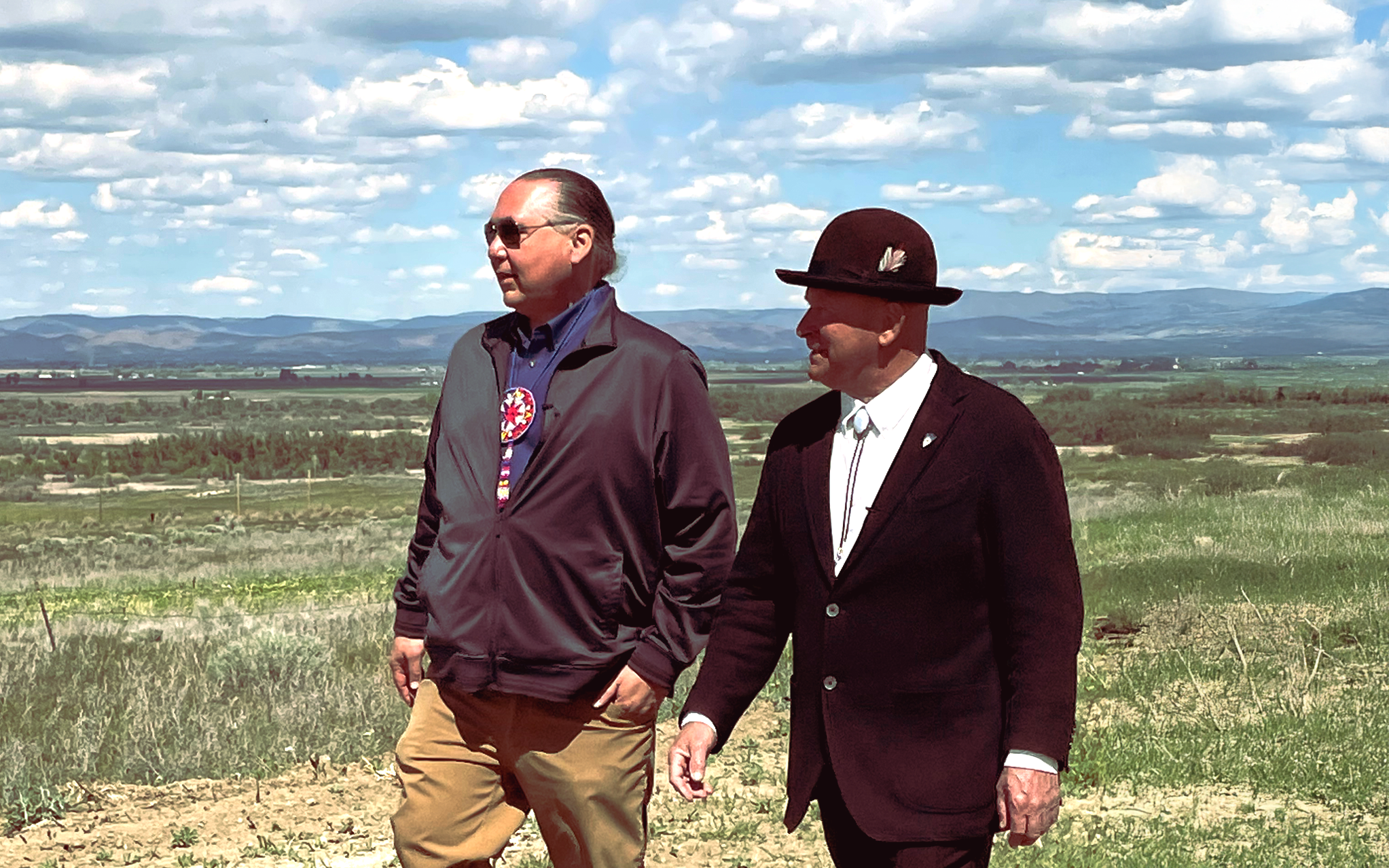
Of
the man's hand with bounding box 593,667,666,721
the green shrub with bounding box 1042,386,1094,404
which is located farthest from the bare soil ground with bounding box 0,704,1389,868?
the green shrub with bounding box 1042,386,1094,404

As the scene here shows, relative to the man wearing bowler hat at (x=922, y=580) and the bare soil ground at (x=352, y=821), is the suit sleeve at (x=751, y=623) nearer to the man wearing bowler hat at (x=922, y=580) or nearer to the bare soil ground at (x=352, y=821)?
the man wearing bowler hat at (x=922, y=580)

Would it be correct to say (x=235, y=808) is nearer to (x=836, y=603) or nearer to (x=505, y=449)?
(x=505, y=449)

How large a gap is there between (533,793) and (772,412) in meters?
128

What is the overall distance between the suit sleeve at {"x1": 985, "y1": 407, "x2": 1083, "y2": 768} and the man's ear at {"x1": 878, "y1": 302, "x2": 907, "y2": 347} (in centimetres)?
31

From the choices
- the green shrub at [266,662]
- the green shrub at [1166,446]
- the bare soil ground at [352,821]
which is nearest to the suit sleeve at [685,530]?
the bare soil ground at [352,821]

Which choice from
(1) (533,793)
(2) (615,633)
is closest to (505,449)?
(2) (615,633)

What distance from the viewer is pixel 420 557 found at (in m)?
4.26

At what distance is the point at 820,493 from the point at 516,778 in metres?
1.25

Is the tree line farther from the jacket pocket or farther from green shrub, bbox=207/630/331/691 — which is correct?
the jacket pocket

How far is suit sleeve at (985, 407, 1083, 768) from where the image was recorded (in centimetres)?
310

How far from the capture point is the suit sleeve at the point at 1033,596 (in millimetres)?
3100

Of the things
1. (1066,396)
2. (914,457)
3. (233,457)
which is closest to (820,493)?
(914,457)

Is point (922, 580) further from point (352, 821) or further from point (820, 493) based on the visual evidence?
point (352, 821)

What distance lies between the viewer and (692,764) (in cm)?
337
